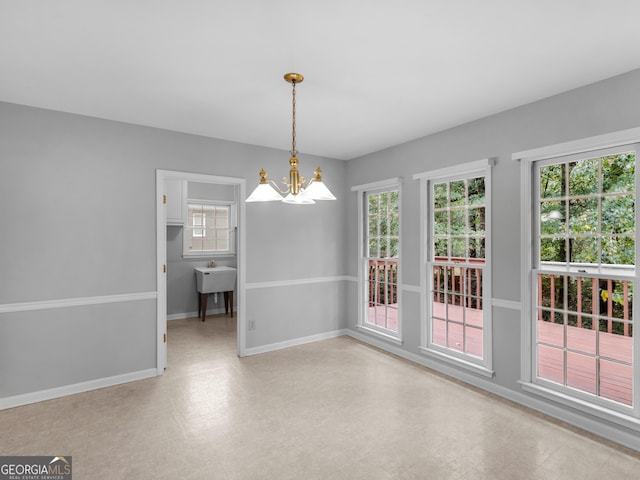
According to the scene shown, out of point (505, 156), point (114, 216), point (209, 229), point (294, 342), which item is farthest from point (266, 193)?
point (209, 229)

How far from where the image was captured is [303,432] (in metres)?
2.54

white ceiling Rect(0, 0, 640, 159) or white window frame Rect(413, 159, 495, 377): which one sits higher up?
white ceiling Rect(0, 0, 640, 159)

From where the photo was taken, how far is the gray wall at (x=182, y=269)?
234 inches

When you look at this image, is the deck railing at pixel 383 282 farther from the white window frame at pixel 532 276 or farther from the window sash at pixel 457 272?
the white window frame at pixel 532 276

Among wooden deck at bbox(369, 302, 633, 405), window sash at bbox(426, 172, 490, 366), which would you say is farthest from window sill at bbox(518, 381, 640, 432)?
window sash at bbox(426, 172, 490, 366)

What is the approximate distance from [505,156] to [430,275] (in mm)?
1485

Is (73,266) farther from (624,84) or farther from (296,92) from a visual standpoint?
(624,84)

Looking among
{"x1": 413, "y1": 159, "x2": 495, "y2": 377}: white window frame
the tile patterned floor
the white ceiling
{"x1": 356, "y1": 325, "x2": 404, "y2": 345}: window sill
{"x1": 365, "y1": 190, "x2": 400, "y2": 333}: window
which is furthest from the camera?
{"x1": 365, "y1": 190, "x2": 400, "y2": 333}: window

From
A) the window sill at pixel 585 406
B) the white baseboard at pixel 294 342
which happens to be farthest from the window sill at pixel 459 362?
the white baseboard at pixel 294 342

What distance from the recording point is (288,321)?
15.0 ft

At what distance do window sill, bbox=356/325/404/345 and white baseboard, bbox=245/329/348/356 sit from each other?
0.37 m

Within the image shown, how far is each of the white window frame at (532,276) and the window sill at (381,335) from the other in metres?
1.48

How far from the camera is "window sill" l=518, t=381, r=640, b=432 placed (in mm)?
2384

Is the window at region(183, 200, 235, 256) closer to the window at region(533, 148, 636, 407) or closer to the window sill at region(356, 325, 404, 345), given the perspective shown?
the window sill at region(356, 325, 404, 345)
